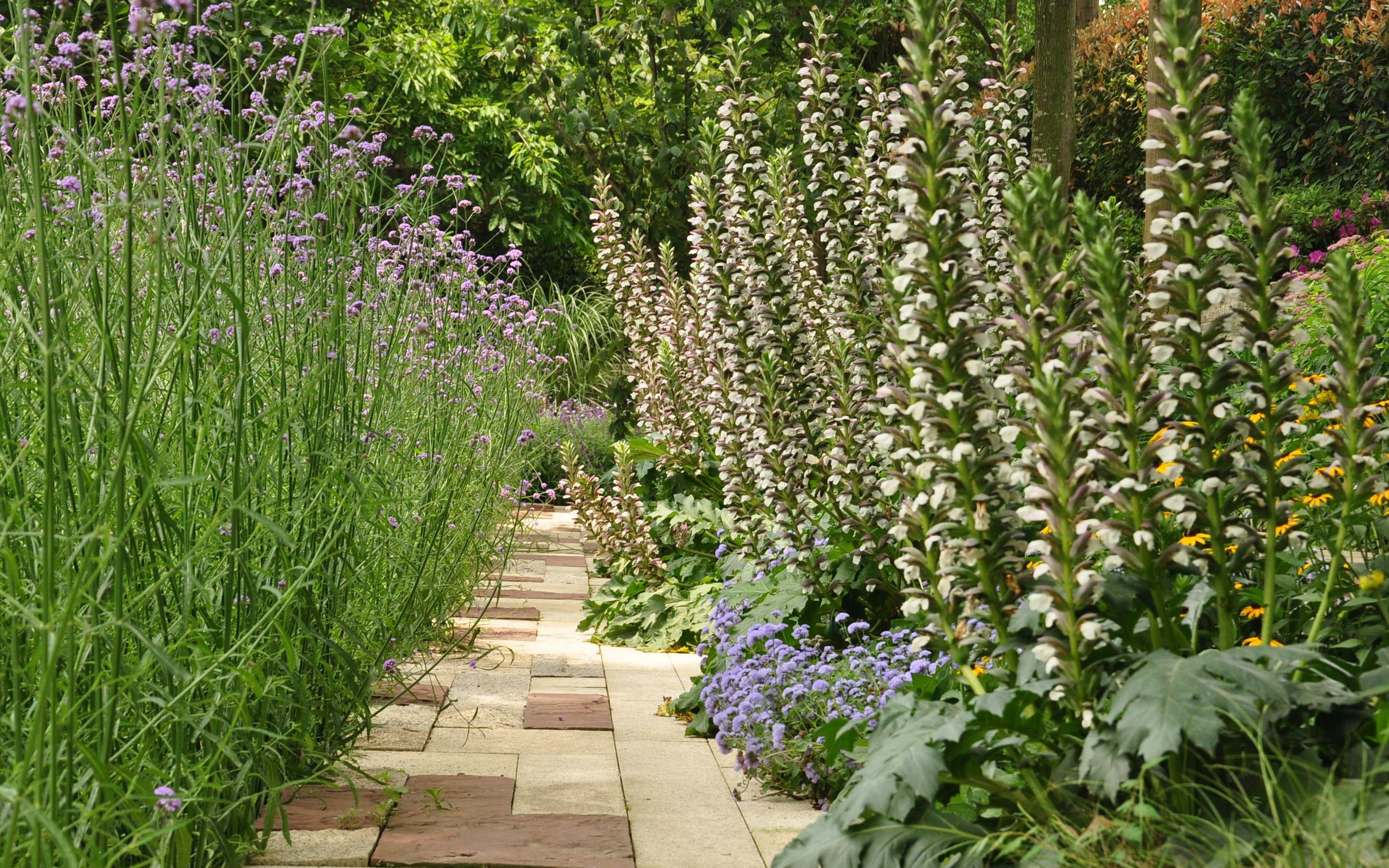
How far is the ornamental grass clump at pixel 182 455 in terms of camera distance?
1979mm

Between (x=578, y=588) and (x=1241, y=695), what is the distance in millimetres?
5956

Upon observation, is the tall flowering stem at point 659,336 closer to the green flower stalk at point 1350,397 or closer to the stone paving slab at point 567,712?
the stone paving slab at point 567,712

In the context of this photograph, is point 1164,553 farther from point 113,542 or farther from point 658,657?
point 658,657

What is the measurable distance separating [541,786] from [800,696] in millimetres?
799

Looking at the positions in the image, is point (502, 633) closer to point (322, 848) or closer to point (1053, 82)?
point (322, 848)

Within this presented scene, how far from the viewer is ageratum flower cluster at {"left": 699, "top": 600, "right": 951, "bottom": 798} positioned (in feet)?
11.5

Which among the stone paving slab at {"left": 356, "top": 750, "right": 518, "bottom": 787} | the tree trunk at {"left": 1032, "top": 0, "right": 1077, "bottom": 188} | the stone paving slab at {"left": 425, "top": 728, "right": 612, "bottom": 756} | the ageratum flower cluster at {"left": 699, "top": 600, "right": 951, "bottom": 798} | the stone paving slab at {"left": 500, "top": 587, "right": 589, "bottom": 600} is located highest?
the tree trunk at {"left": 1032, "top": 0, "right": 1077, "bottom": 188}

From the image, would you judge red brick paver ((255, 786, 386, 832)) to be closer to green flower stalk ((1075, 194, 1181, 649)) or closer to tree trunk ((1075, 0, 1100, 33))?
green flower stalk ((1075, 194, 1181, 649))

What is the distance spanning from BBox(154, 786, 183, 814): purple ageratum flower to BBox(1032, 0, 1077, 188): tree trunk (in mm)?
4777

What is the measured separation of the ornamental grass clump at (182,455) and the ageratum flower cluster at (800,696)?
995mm

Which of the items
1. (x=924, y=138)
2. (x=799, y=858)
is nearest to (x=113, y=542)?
(x=799, y=858)

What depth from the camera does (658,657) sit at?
5777 millimetres

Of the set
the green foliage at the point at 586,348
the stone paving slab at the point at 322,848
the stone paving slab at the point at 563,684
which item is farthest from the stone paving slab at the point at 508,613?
the green foliage at the point at 586,348

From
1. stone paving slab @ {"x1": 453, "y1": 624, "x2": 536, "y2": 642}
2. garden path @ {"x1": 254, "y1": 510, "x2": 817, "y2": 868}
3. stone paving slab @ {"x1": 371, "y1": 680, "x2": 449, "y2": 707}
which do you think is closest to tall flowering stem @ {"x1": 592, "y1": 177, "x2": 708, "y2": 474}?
stone paving slab @ {"x1": 453, "y1": 624, "x2": 536, "y2": 642}
